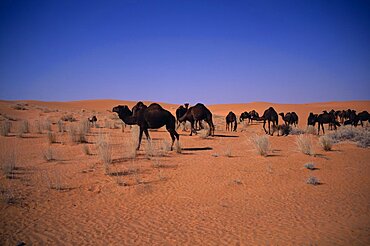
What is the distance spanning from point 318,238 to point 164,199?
3.45 meters

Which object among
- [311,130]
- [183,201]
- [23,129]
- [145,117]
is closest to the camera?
[183,201]

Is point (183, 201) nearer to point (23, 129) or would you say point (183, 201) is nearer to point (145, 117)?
point (145, 117)

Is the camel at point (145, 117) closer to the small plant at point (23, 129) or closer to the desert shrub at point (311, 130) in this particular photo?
the small plant at point (23, 129)

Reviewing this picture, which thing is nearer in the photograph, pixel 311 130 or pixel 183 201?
pixel 183 201

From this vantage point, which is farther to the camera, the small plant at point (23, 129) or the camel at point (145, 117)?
the small plant at point (23, 129)

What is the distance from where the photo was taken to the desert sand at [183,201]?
4926mm

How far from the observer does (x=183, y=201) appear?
22.1 feet

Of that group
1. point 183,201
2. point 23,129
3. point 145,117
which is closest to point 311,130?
point 145,117

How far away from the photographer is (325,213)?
6.01m

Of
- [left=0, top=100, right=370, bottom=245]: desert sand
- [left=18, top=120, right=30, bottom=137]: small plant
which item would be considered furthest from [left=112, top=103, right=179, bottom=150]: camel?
[left=18, top=120, right=30, bottom=137]: small plant

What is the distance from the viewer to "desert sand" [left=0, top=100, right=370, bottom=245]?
493 cm

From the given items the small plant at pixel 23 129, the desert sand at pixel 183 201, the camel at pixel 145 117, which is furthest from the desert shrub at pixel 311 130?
the small plant at pixel 23 129

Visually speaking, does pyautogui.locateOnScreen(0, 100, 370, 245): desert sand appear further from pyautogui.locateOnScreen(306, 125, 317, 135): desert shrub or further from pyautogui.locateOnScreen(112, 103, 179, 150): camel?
pyautogui.locateOnScreen(306, 125, 317, 135): desert shrub

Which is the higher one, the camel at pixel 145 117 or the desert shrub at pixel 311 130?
the camel at pixel 145 117
